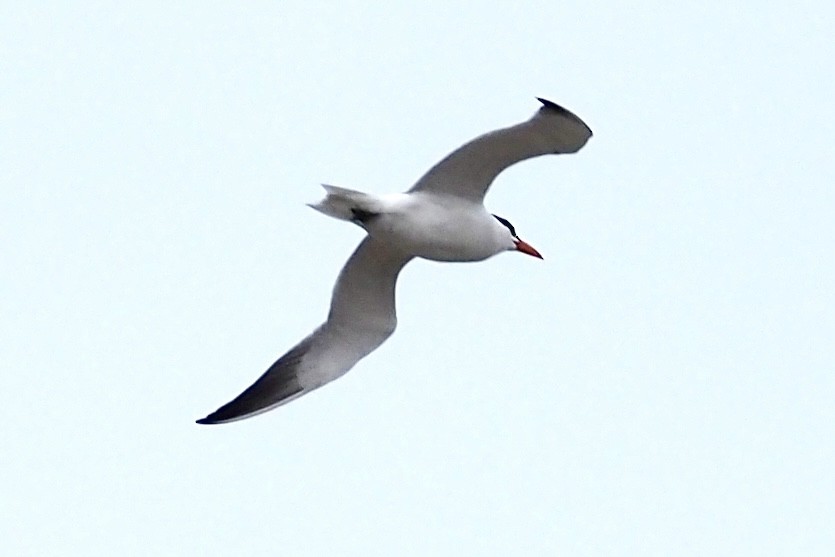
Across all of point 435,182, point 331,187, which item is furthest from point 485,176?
point 331,187

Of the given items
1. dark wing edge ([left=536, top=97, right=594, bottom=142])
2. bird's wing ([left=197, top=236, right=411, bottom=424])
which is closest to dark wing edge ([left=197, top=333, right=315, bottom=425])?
bird's wing ([left=197, top=236, right=411, bottom=424])

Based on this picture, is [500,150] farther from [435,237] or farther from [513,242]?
[513,242]

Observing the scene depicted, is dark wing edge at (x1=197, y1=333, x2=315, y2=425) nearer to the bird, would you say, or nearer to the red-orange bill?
the bird

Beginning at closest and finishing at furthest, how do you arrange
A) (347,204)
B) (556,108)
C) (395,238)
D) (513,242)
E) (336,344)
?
(556,108), (347,204), (395,238), (513,242), (336,344)

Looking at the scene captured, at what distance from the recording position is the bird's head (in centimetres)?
1398

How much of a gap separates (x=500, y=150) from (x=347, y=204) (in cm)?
114

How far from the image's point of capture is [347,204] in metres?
12.8

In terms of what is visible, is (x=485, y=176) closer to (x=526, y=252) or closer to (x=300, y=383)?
(x=526, y=252)

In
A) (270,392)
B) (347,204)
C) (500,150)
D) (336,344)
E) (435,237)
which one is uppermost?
(500,150)

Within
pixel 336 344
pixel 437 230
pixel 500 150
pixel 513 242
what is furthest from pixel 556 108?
pixel 336 344

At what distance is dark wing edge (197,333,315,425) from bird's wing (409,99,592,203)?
6.62 feet

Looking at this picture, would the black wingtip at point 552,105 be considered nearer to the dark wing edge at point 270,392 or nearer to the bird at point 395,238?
the bird at point 395,238

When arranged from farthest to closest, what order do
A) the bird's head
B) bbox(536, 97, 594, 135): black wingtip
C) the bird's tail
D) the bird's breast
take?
the bird's head
the bird's breast
the bird's tail
bbox(536, 97, 594, 135): black wingtip

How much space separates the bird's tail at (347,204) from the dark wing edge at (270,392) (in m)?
1.85
